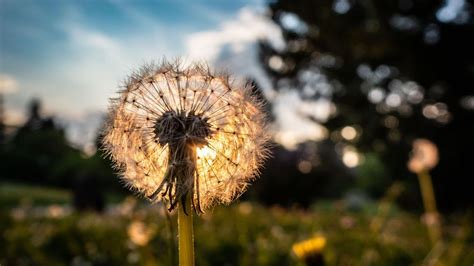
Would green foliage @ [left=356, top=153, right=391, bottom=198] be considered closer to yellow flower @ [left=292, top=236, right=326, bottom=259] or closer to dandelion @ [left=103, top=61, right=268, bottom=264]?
yellow flower @ [left=292, top=236, right=326, bottom=259]

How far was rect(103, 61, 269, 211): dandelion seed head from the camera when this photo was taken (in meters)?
0.96

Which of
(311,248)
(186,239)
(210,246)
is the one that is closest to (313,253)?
(311,248)

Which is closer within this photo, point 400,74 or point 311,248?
point 311,248

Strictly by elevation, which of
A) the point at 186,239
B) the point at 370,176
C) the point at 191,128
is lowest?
the point at 186,239

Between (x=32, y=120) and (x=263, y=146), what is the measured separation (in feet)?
189

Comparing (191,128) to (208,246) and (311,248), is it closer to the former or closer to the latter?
(311,248)

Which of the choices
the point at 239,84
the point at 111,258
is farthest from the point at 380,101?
the point at 239,84

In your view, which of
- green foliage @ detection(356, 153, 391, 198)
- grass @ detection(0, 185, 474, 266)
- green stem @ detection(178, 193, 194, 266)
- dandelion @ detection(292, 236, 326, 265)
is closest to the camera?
green stem @ detection(178, 193, 194, 266)

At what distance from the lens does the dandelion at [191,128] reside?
949 mm

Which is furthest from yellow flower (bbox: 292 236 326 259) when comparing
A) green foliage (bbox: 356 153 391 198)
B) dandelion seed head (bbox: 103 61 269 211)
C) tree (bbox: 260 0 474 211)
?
green foliage (bbox: 356 153 391 198)

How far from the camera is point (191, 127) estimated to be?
3.02ft

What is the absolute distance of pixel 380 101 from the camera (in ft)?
64.0

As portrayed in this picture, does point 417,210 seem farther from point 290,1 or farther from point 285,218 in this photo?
point 285,218

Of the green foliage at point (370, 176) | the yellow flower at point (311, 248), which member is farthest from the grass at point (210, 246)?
the green foliage at point (370, 176)
